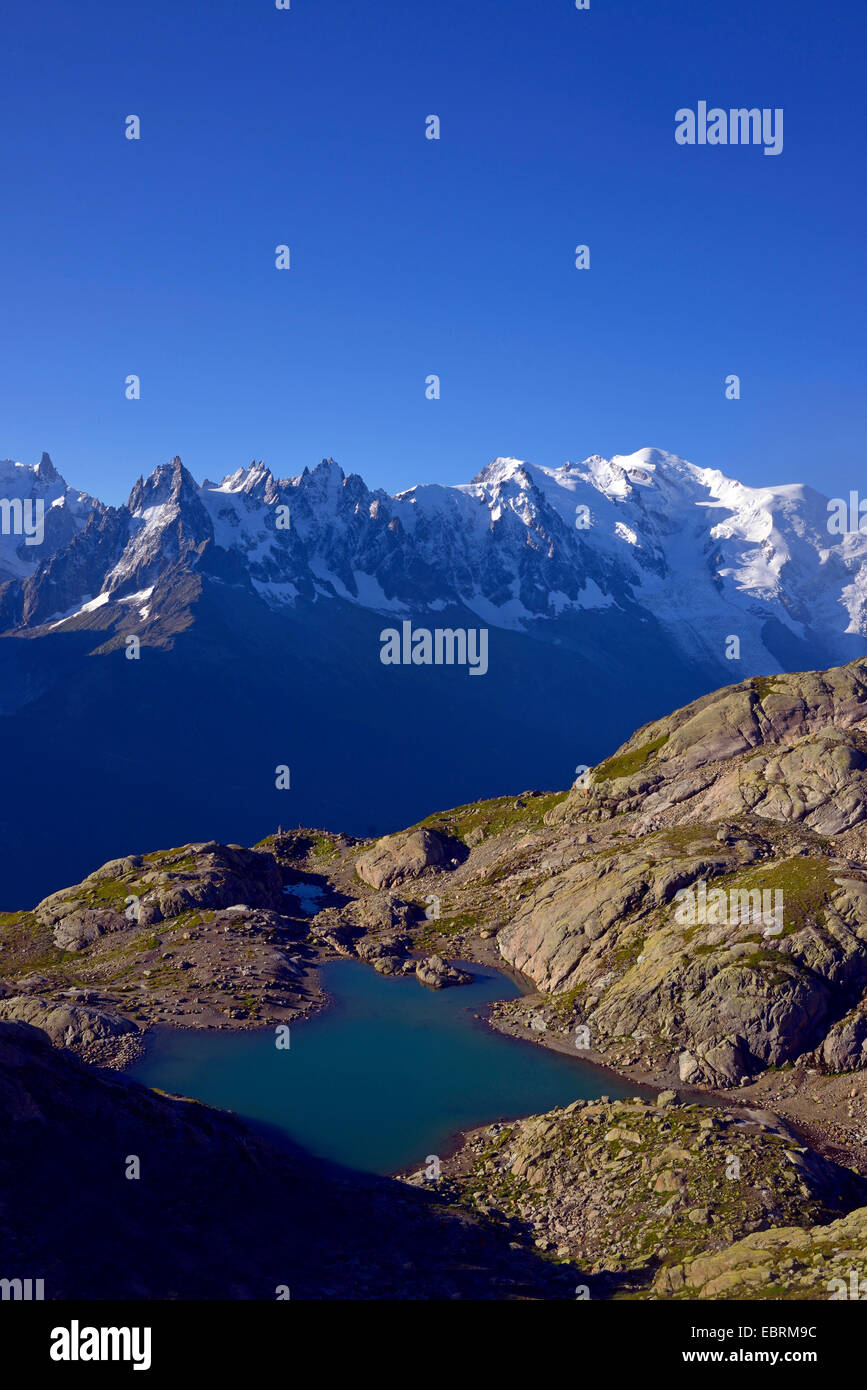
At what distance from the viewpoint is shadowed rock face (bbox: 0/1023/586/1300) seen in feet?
142

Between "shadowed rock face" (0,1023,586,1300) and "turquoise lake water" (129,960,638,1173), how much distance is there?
30.8 ft

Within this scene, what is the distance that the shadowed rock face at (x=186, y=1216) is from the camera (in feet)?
142

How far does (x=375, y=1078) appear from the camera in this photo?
255ft

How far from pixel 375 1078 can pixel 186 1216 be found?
30.6m

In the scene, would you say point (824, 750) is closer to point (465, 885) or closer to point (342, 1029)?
point (465, 885)

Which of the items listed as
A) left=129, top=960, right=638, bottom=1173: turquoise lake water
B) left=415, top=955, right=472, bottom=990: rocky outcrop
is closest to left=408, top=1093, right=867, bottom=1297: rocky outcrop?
left=129, top=960, right=638, bottom=1173: turquoise lake water

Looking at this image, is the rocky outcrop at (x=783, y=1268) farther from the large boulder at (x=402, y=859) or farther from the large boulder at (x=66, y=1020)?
the large boulder at (x=402, y=859)

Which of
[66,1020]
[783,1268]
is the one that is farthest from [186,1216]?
[66,1020]

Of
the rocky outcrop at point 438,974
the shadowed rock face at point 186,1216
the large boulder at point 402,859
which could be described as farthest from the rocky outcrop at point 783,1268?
the large boulder at point 402,859

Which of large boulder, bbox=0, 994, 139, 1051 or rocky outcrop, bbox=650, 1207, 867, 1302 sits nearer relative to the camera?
rocky outcrop, bbox=650, 1207, 867, 1302

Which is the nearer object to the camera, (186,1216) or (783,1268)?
(783,1268)

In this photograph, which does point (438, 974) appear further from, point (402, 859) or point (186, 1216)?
point (186, 1216)

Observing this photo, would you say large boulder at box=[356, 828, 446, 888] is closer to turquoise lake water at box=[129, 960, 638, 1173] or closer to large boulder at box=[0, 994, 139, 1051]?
turquoise lake water at box=[129, 960, 638, 1173]

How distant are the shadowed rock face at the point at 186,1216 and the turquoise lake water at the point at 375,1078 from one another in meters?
9.38
